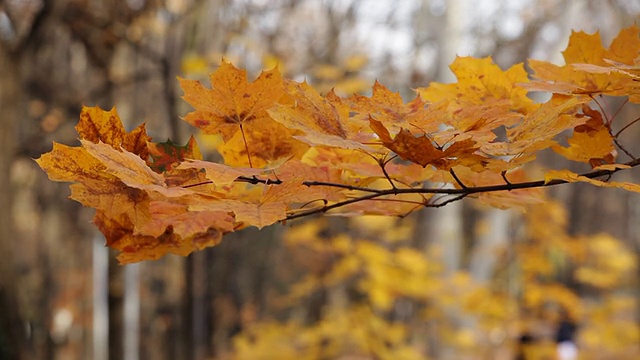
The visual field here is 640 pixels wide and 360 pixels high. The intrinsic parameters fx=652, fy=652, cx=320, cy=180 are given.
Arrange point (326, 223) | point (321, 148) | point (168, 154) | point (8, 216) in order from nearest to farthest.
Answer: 1. point (168, 154)
2. point (321, 148)
3. point (8, 216)
4. point (326, 223)

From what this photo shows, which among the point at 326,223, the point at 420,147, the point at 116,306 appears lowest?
the point at 420,147

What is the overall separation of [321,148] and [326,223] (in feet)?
16.0

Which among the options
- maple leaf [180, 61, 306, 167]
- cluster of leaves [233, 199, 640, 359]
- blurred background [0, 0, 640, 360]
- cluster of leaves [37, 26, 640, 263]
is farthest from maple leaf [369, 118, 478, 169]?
cluster of leaves [233, 199, 640, 359]

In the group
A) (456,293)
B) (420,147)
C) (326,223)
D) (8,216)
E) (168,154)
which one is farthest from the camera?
(326,223)

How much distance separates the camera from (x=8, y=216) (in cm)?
278

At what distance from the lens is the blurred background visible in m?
3.80

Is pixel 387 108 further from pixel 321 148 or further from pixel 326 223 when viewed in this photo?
pixel 326 223

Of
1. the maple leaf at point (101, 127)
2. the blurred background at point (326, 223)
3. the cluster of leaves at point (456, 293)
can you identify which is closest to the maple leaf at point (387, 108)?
the maple leaf at point (101, 127)

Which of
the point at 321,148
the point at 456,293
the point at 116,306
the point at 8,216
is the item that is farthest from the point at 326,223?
the point at 321,148

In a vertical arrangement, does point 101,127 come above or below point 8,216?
below

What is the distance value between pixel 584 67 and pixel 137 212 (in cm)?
52

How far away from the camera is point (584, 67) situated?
2.32 feet

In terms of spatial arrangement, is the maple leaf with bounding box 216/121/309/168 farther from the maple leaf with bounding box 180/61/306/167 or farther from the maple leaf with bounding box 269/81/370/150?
the maple leaf with bounding box 269/81/370/150

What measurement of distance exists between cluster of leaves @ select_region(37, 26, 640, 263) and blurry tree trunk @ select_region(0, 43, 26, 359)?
1.83 metres
